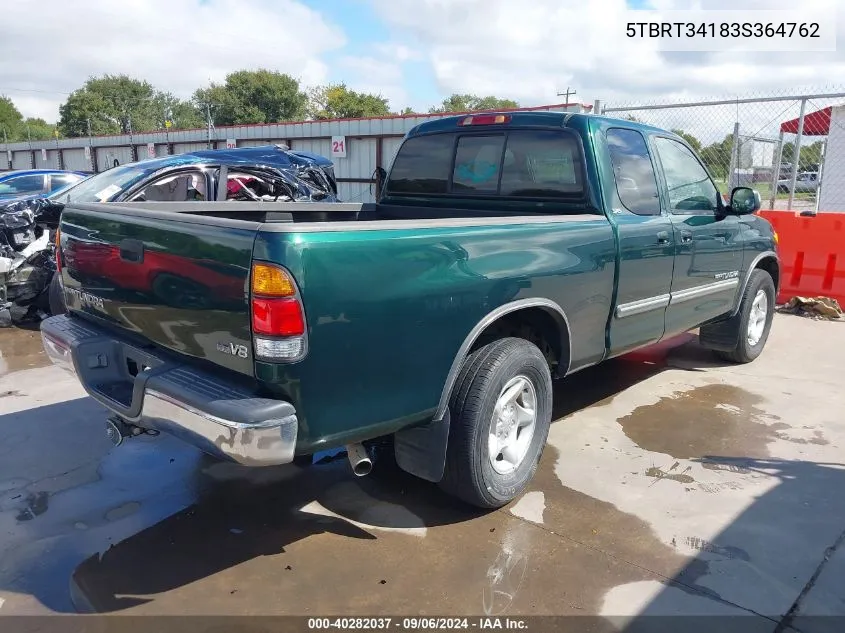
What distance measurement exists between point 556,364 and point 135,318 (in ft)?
7.43

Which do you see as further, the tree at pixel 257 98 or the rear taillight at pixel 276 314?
the tree at pixel 257 98

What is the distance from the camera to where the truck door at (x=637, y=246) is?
402cm

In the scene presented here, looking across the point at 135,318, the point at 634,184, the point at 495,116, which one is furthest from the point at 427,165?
the point at 135,318

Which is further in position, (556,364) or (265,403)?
(556,364)

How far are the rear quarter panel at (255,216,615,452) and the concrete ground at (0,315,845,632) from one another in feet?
2.48

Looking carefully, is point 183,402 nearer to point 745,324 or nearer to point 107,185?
point 745,324

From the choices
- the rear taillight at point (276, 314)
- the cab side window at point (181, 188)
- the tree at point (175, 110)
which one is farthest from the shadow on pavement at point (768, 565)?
the tree at point (175, 110)

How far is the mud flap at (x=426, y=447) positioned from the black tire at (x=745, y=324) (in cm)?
385

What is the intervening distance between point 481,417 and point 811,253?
7035 millimetres

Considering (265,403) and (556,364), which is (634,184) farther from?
(265,403)

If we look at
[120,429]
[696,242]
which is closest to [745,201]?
[696,242]

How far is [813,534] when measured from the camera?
10.8ft

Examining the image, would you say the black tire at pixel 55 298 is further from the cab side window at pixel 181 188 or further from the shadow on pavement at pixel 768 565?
the shadow on pavement at pixel 768 565

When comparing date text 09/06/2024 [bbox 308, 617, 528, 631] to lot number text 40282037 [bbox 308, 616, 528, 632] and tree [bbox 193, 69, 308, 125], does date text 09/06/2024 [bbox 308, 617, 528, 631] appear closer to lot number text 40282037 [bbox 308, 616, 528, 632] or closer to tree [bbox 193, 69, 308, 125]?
lot number text 40282037 [bbox 308, 616, 528, 632]
